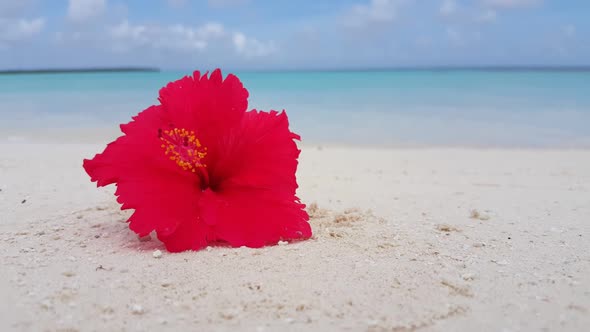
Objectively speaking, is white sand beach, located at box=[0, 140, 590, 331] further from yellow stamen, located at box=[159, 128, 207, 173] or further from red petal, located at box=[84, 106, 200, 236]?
yellow stamen, located at box=[159, 128, 207, 173]

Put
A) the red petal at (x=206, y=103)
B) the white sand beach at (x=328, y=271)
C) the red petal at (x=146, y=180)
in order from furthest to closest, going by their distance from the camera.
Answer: the red petal at (x=206, y=103)
the red petal at (x=146, y=180)
the white sand beach at (x=328, y=271)

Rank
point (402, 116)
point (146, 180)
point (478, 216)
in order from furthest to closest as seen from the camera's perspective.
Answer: point (402, 116) < point (478, 216) < point (146, 180)

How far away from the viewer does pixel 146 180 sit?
2.10 metres

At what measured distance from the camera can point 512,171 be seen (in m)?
5.07

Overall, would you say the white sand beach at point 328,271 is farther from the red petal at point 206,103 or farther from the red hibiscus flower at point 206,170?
the red petal at point 206,103

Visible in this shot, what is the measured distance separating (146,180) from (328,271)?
0.83 metres

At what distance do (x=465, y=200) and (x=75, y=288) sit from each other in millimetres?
2322

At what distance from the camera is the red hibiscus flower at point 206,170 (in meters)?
2.04

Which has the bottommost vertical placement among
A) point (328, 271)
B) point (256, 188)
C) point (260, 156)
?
point (328, 271)

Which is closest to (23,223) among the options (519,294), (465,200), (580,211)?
(519,294)

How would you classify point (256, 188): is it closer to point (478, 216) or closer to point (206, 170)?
point (206, 170)

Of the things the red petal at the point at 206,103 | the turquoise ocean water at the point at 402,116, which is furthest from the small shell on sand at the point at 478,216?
the turquoise ocean water at the point at 402,116

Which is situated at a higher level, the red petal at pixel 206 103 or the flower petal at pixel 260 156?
the red petal at pixel 206 103

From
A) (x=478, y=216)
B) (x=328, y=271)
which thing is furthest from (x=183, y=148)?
(x=478, y=216)
